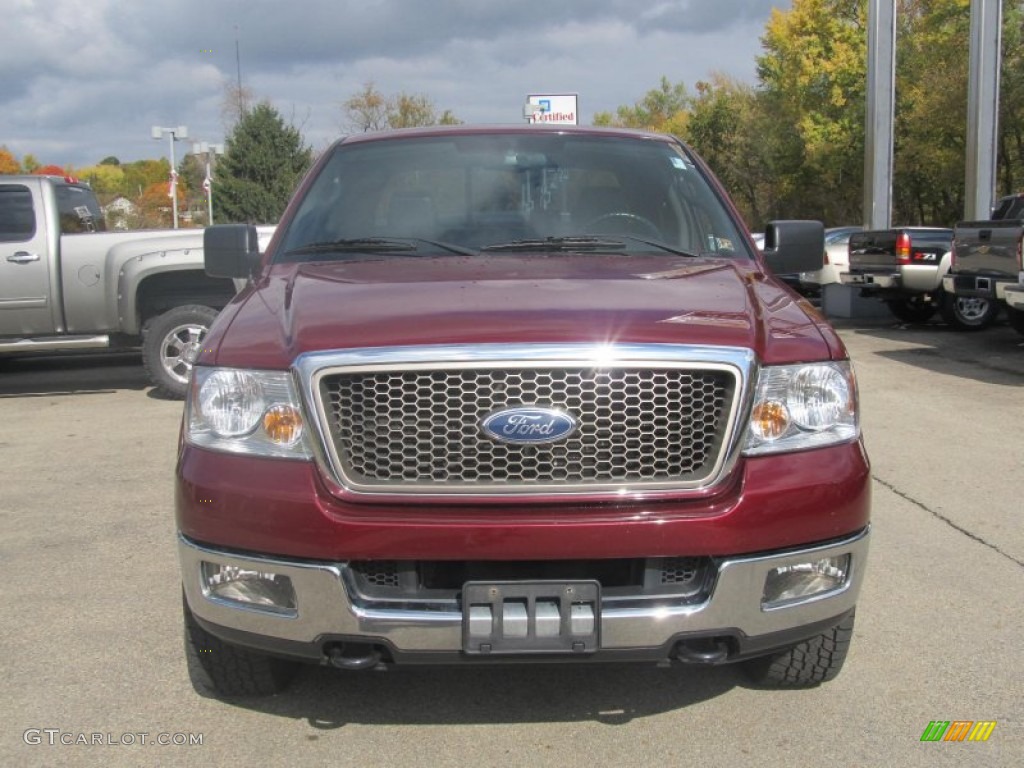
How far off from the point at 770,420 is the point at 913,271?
12.5 meters

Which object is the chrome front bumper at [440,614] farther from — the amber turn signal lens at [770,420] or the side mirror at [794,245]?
the side mirror at [794,245]

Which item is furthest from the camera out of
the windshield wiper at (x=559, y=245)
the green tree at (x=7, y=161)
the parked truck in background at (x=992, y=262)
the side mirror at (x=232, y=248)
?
the green tree at (x=7, y=161)

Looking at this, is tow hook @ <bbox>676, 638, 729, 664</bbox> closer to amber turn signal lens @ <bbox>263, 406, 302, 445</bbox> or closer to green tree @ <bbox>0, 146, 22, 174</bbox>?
amber turn signal lens @ <bbox>263, 406, 302, 445</bbox>

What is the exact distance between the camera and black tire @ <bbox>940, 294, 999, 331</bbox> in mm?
14078

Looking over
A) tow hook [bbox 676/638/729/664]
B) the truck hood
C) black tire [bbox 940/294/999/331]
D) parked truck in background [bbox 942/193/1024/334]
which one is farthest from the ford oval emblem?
black tire [bbox 940/294/999/331]

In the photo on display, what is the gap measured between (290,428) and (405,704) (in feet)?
3.46

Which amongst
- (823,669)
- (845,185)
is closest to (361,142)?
(823,669)

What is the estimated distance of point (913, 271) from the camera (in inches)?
561

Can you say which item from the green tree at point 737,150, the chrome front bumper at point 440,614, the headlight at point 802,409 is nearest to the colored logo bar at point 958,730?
the chrome front bumper at point 440,614

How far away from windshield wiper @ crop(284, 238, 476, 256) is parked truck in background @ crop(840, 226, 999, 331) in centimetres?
1158

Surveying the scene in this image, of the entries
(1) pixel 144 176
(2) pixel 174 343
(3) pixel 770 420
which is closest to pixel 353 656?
(3) pixel 770 420

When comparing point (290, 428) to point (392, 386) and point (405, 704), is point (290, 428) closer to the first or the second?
point (392, 386)

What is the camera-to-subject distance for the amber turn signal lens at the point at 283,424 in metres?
2.77

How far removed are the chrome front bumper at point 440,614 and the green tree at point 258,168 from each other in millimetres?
40730
